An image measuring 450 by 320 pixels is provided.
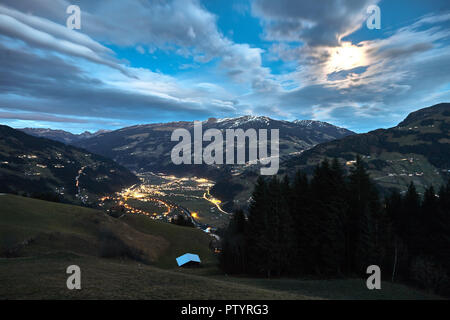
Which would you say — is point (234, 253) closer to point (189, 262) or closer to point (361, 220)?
point (361, 220)

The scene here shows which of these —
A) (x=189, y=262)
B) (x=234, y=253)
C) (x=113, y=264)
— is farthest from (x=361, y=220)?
(x=189, y=262)

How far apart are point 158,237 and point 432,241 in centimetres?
8831

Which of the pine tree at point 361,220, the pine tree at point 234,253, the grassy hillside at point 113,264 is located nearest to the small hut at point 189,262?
the grassy hillside at point 113,264

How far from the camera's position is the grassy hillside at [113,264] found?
22.4 meters

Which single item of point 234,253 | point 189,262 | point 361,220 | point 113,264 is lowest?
point 189,262

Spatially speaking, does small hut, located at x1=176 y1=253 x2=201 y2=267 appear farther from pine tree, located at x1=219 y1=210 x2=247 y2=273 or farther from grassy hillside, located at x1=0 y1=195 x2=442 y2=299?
pine tree, located at x1=219 y1=210 x2=247 y2=273

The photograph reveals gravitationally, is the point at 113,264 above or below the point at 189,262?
above

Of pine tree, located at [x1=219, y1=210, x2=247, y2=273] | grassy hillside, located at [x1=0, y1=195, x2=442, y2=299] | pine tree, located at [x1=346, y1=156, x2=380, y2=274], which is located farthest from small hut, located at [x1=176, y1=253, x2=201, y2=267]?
pine tree, located at [x1=346, y1=156, x2=380, y2=274]

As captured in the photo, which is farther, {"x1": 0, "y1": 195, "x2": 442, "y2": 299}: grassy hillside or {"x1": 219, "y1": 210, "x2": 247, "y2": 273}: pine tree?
{"x1": 219, "y1": 210, "x2": 247, "y2": 273}: pine tree

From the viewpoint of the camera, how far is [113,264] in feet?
136

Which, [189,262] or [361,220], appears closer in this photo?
[361,220]

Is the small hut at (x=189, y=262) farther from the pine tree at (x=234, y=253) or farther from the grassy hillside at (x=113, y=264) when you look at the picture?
the pine tree at (x=234, y=253)

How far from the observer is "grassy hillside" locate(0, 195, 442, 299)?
22.4 m
